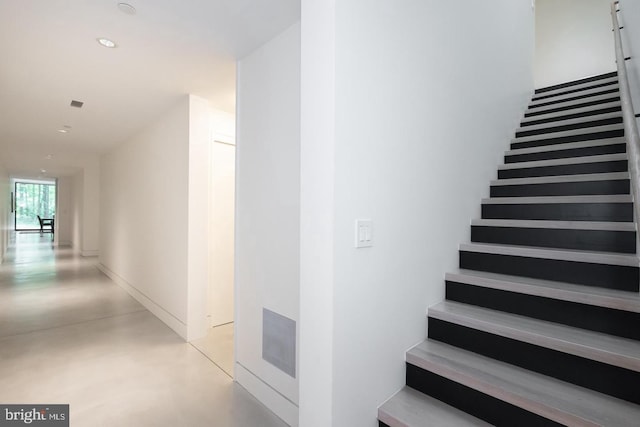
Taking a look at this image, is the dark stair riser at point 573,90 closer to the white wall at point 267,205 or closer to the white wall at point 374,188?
the white wall at point 374,188

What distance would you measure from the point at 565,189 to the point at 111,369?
3.97 meters

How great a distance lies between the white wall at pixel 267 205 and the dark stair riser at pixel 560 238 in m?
1.44

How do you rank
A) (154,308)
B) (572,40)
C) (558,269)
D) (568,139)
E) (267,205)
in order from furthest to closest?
1. (572,40)
2. (154,308)
3. (568,139)
4. (267,205)
5. (558,269)

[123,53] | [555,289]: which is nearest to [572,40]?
[555,289]

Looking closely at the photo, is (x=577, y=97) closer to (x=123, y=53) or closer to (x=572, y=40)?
(x=572, y=40)

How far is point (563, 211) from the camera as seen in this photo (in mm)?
2111

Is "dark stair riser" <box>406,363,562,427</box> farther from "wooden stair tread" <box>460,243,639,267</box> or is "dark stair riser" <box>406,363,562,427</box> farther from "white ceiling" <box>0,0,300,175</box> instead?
"white ceiling" <box>0,0,300,175</box>

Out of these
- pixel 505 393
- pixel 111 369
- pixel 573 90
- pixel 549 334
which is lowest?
pixel 111 369

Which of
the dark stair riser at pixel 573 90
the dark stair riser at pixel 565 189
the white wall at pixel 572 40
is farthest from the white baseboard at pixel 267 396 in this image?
the white wall at pixel 572 40

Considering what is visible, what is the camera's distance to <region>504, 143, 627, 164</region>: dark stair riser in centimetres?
236

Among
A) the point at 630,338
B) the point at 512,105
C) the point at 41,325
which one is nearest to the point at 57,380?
the point at 41,325

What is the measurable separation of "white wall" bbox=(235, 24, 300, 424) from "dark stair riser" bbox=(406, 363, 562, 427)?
2.71 ft

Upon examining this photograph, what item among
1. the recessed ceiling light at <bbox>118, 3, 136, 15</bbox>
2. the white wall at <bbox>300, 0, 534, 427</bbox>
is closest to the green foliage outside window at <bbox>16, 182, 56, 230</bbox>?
the recessed ceiling light at <bbox>118, 3, 136, 15</bbox>

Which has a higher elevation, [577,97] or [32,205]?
[577,97]
